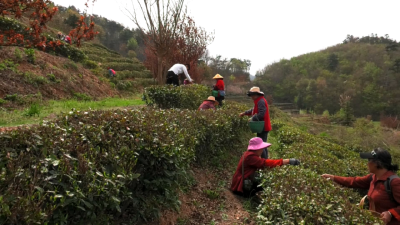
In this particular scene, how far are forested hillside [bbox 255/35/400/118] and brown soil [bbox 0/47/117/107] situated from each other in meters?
27.0

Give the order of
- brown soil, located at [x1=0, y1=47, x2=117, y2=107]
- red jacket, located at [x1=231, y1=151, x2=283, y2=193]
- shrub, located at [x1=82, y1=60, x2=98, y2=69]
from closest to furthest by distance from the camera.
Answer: red jacket, located at [x1=231, y1=151, x2=283, y2=193] < brown soil, located at [x1=0, y1=47, x2=117, y2=107] < shrub, located at [x1=82, y1=60, x2=98, y2=69]

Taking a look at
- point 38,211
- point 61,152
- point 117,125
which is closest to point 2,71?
point 117,125

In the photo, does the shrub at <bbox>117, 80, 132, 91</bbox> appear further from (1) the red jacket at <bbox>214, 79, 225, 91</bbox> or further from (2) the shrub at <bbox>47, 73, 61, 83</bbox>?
(1) the red jacket at <bbox>214, 79, 225, 91</bbox>

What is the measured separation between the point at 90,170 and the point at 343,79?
158 ft

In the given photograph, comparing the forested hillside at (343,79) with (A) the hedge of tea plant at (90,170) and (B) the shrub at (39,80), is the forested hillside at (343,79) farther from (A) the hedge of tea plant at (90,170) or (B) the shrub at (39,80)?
(A) the hedge of tea plant at (90,170)

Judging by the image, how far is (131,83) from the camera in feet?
57.0

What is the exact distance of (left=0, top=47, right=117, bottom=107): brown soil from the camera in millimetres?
8219

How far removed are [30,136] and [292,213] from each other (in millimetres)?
2324

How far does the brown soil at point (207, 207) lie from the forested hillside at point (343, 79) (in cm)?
2945

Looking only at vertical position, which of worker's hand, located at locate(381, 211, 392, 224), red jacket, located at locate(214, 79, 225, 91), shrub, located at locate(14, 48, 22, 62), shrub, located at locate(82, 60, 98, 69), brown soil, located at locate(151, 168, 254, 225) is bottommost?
brown soil, located at locate(151, 168, 254, 225)

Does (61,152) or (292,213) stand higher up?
(61,152)

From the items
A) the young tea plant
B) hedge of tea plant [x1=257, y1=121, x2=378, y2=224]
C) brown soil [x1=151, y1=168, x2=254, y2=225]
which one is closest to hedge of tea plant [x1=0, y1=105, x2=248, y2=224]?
brown soil [x1=151, y1=168, x2=254, y2=225]

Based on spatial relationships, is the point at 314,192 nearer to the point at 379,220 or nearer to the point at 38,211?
the point at 379,220

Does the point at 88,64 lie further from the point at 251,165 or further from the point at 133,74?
the point at 251,165
